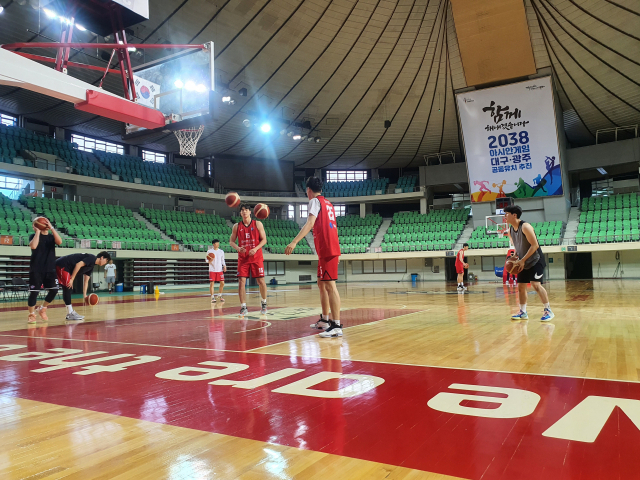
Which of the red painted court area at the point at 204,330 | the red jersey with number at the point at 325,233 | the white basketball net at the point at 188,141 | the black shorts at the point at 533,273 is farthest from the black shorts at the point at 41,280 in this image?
the black shorts at the point at 533,273

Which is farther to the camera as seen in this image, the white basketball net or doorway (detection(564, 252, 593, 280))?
doorway (detection(564, 252, 593, 280))

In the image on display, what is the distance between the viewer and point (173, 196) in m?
31.1

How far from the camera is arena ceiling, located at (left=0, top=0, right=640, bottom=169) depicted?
61.9 feet

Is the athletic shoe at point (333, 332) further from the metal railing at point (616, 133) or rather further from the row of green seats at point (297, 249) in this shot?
the metal railing at point (616, 133)

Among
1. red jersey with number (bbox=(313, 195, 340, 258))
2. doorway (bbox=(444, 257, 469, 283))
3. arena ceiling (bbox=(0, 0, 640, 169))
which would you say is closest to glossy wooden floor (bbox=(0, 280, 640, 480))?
red jersey with number (bbox=(313, 195, 340, 258))

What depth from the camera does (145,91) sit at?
30.0 ft

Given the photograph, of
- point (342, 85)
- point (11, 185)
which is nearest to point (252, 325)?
point (342, 85)

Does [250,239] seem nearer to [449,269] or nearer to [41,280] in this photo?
[41,280]

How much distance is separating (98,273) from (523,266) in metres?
23.0

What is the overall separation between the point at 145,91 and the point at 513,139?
68.6ft

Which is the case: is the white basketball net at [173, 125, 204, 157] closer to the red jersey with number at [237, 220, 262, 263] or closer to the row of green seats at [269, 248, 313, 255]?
the red jersey with number at [237, 220, 262, 263]

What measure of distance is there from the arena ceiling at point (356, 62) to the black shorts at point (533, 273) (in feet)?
46.7

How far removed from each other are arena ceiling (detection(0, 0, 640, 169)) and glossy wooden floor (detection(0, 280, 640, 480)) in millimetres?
12950

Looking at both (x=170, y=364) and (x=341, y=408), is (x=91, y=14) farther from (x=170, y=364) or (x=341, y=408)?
(x=341, y=408)
